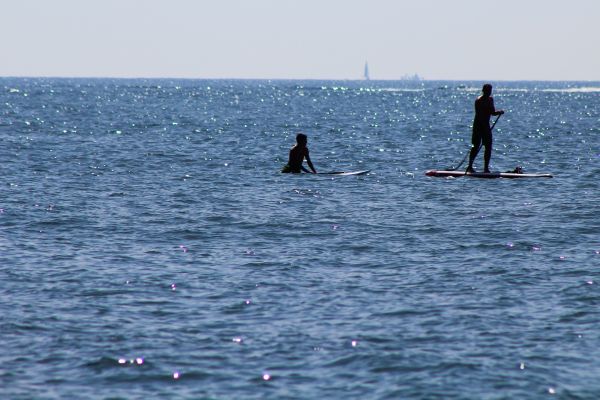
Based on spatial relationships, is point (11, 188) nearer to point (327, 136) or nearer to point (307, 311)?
point (307, 311)

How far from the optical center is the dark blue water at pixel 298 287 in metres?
10.8

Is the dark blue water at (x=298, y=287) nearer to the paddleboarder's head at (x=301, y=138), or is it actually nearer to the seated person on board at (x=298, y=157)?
the seated person on board at (x=298, y=157)

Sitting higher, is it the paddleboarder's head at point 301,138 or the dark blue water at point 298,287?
the paddleboarder's head at point 301,138

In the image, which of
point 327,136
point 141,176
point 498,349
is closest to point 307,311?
point 498,349

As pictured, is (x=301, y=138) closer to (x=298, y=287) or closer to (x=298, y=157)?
(x=298, y=157)

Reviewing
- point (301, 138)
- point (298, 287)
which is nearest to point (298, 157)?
point (301, 138)

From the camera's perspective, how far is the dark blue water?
10836 millimetres

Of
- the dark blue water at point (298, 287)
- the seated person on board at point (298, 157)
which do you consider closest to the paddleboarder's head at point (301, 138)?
the seated person on board at point (298, 157)

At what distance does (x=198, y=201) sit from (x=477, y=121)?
731 centimetres

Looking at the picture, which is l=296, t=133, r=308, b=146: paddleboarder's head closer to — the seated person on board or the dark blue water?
the seated person on board

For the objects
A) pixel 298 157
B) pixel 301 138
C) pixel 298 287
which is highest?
pixel 301 138

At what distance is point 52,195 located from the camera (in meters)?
26.3

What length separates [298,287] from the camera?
14875 mm

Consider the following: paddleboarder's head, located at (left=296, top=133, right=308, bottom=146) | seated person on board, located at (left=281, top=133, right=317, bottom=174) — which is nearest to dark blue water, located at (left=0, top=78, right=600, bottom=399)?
seated person on board, located at (left=281, top=133, right=317, bottom=174)
